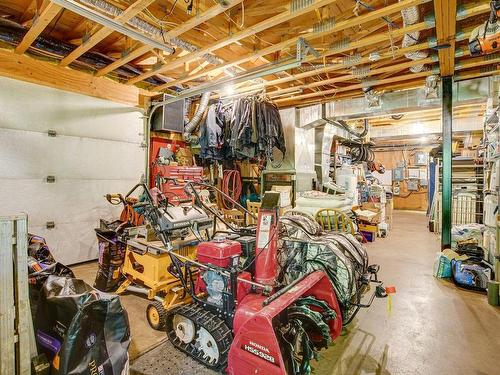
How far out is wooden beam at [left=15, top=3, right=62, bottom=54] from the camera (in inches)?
100

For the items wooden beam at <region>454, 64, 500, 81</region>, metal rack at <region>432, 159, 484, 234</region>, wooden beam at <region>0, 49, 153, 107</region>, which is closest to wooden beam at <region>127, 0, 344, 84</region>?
wooden beam at <region>0, 49, 153, 107</region>

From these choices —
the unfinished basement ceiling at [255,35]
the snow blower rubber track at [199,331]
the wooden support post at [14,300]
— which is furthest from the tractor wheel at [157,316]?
the unfinished basement ceiling at [255,35]

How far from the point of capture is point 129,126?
4.77m

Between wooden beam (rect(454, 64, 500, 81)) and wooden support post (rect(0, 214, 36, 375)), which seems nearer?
wooden support post (rect(0, 214, 36, 375))

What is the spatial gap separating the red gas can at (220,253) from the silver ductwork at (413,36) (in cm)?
263

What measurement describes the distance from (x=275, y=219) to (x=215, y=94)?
418 cm

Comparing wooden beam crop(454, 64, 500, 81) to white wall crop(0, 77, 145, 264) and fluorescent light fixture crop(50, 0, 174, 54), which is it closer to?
fluorescent light fixture crop(50, 0, 174, 54)

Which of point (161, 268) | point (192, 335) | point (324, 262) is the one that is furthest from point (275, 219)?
point (161, 268)

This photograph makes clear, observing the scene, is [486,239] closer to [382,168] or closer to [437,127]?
[437,127]

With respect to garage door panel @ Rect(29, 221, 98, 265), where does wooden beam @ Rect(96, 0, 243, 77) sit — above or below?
above

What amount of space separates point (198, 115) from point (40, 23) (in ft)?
8.75

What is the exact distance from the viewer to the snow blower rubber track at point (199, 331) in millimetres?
1745

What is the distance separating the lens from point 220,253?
1.90m

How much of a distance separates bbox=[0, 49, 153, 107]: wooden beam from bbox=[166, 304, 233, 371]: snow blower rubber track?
3898 mm
